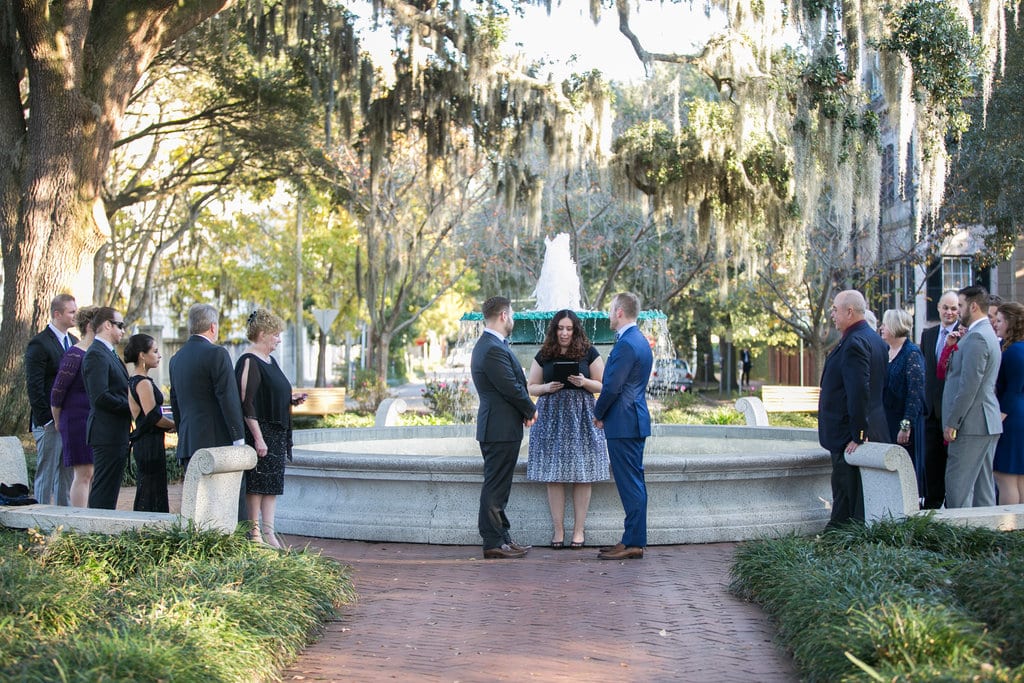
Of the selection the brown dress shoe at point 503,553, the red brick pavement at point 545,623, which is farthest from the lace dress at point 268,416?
the brown dress shoe at point 503,553

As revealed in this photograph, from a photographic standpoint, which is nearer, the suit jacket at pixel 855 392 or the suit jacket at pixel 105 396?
the suit jacket at pixel 855 392

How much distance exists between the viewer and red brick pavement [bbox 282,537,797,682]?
211 inches

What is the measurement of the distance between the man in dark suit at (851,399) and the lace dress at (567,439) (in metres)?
1.72

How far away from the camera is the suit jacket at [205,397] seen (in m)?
7.27

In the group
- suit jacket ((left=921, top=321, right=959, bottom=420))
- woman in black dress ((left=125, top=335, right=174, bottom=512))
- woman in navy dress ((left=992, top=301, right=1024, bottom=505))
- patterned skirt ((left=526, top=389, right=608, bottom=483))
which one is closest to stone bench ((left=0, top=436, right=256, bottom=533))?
woman in black dress ((left=125, top=335, right=174, bottom=512))

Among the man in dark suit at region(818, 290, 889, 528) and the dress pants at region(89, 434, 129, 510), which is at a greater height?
the man in dark suit at region(818, 290, 889, 528)

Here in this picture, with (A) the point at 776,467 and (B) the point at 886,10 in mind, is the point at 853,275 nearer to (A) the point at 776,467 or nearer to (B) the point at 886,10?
(B) the point at 886,10

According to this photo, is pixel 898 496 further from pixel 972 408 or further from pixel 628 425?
pixel 628 425

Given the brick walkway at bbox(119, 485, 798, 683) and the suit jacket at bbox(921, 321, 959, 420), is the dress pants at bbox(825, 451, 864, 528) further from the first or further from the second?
the suit jacket at bbox(921, 321, 959, 420)

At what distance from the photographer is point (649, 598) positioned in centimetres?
682

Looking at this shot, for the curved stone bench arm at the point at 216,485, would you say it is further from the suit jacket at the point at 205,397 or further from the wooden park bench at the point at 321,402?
the wooden park bench at the point at 321,402

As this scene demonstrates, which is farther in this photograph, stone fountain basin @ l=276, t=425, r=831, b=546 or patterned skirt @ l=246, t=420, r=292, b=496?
stone fountain basin @ l=276, t=425, r=831, b=546

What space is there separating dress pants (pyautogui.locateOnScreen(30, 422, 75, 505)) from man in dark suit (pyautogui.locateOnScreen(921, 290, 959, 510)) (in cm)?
665

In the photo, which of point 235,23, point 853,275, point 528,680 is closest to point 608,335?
point 528,680
